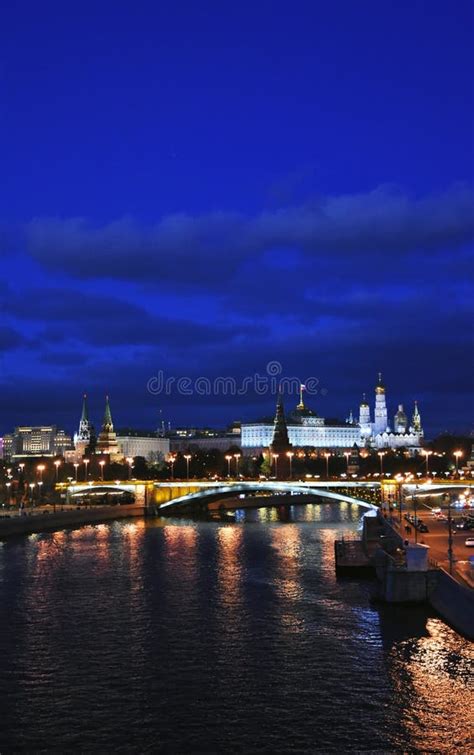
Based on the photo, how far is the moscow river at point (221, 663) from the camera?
20578 millimetres

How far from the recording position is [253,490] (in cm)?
8744

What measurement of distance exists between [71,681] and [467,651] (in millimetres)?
11292

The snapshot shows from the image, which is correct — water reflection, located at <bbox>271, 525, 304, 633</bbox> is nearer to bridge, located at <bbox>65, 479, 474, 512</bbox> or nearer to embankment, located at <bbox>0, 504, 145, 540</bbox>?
bridge, located at <bbox>65, 479, 474, 512</bbox>

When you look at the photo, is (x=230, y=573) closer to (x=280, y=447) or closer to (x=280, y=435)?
(x=280, y=447)

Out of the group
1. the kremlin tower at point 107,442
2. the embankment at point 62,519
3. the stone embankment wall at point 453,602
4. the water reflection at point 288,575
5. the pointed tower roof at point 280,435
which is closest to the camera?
the stone embankment wall at point 453,602

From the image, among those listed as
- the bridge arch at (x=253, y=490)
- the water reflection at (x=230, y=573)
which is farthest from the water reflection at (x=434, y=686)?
the bridge arch at (x=253, y=490)

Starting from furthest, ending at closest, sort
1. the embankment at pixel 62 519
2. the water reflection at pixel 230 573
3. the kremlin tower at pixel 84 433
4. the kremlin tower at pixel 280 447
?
the kremlin tower at pixel 84 433
the kremlin tower at pixel 280 447
the embankment at pixel 62 519
the water reflection at pixel 230 573

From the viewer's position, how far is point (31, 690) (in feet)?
78.5

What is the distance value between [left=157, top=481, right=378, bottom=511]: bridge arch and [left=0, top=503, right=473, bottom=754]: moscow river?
96.8ft

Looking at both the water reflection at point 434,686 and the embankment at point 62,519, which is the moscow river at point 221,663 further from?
the embankment at point 62,519

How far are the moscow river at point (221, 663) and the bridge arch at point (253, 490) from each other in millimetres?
29512

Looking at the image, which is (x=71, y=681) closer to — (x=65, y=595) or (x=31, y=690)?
(x=31, y=690)

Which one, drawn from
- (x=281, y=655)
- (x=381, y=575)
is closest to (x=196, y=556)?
(x=381, y=575)

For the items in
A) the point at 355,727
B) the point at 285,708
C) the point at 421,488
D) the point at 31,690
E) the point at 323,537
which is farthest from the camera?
the point at 421,488
